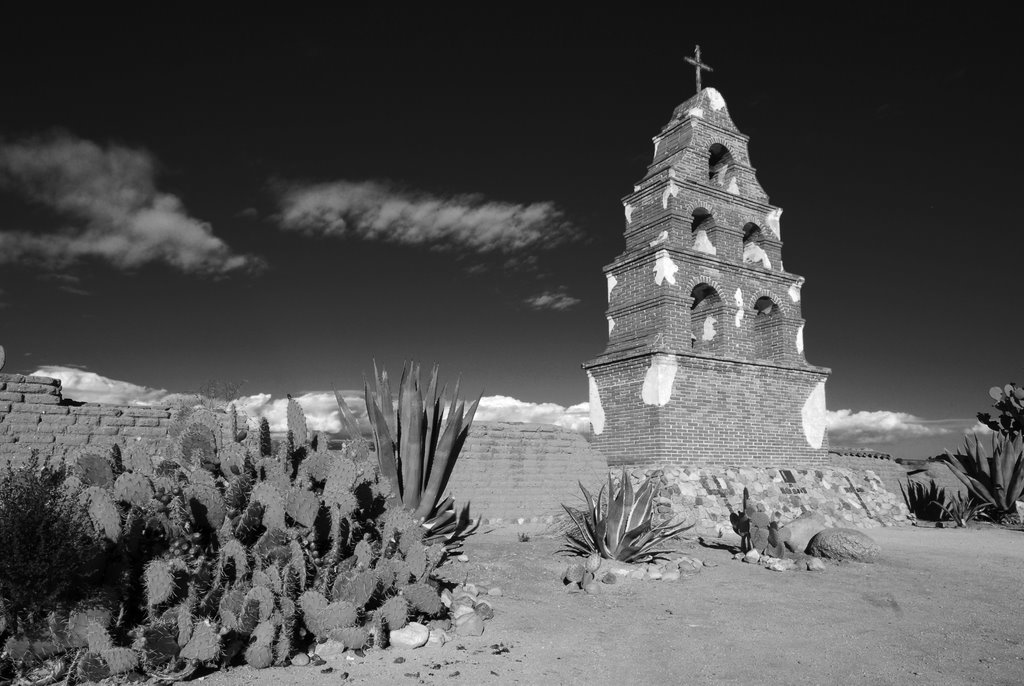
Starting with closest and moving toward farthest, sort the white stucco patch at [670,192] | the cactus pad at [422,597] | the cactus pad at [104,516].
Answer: the cactus pad at [104,516] → the cactus pad at [422,597] → the white stucco patch at [670,192]

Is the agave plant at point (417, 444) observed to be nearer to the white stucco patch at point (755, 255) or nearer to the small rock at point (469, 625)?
the small rock at point (469, 625)

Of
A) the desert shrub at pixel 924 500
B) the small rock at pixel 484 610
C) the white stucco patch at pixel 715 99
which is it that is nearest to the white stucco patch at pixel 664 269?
the white stucco patch at pixel 715 99

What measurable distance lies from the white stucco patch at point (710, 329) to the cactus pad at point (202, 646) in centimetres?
1072

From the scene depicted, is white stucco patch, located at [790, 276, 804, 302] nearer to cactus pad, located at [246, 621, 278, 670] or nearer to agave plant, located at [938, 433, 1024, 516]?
agave plant, located at [938, 433, 1024, 516]

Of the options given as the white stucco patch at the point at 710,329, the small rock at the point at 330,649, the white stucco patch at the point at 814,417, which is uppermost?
the white stucco patch at the point at 710,329

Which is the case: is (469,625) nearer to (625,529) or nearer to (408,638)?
(408,638)

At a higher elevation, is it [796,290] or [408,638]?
[796,290]

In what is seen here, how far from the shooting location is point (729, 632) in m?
4.38

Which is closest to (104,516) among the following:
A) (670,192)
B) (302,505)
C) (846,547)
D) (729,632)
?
(302,505)

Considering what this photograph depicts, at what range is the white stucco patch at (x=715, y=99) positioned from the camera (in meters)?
13.7

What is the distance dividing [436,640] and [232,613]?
1.25 metres

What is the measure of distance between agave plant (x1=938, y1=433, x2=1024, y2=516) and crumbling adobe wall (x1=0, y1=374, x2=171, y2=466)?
45.3 feet

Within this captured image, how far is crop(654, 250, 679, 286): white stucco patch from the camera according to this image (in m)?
11.5

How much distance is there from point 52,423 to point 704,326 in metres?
10.6
